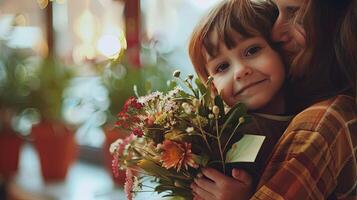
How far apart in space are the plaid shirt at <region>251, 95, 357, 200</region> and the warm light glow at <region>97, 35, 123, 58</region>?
5.55 feet

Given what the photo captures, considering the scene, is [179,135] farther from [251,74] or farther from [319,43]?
[319,43]

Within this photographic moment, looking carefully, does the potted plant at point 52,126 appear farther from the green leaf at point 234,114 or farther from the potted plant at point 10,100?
the green leaf at point 234,114

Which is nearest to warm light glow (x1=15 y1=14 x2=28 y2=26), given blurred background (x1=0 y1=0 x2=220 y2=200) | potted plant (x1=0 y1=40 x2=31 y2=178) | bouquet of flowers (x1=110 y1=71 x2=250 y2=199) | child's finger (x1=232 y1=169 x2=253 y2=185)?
blurred background (x1=0 y1=0 x2=220 y2=200)

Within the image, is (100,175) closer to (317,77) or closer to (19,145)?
(19,145)

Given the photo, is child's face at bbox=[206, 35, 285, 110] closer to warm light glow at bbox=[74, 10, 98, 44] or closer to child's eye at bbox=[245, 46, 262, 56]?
child's eye at bbox=[245, 46, 262, 56]

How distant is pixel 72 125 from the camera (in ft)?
9.34

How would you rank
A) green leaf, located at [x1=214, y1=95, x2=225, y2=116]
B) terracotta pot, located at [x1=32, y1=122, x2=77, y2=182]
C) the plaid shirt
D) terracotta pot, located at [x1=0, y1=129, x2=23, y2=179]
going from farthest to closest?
terracotta pot, located at [x1=0, y1=129, x2=23, y2=179]
terracotta pot, located at [x1=32, y1=122, x2=77, y2=182]
green leaf, located at [x1=214, y1=95, x2=225, y2=116]
the plaid shirt

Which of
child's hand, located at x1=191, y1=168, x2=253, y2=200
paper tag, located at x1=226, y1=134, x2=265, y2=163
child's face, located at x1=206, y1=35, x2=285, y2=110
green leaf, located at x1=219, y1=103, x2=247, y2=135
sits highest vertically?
child's face, located at x1=206, y1=35, x2=285, y2=110

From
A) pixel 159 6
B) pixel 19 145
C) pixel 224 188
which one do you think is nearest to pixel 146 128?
pixel 224 188

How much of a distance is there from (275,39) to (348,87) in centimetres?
17

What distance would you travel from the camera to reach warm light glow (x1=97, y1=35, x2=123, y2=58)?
104 inches

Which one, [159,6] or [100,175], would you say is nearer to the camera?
[159,6]

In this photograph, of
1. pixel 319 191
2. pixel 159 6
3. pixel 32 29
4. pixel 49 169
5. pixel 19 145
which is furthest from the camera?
pixel 32 29

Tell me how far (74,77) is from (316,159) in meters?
2.19
